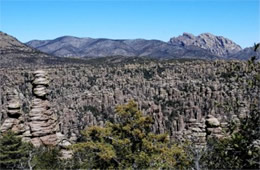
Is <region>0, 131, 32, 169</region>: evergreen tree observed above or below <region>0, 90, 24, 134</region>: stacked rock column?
below

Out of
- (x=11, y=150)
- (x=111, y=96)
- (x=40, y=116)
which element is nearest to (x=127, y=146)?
(x=11, y=150)

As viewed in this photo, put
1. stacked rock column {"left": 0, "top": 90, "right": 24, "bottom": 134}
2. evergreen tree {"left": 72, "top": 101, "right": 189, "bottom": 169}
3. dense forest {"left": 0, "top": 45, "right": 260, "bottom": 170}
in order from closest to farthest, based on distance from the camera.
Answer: dense forest {"left": 0, "top": 45, "right": 260, "bottom": 170}, evergreen tree {"left": 72, "top": 101, "right": 189, "bottom": 169}, stacked rock column {"left": 0, "top": 90, "right": 24, "bottom": 134}

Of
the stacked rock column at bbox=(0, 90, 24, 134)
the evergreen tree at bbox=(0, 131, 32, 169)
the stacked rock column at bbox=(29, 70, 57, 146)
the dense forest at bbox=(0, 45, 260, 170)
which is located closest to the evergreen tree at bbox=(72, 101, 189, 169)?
the dense forest at bbox=(0, 45, 260, 170)

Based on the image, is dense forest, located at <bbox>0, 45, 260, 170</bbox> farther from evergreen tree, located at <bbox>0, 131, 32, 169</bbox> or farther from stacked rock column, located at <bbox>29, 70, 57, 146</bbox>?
stacked rock column, located at <bbox>29, 70, 57, 146</bbox>

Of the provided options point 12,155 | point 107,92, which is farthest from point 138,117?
point 107,92

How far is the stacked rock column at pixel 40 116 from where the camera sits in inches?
1393

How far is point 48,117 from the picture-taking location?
36.3 meters

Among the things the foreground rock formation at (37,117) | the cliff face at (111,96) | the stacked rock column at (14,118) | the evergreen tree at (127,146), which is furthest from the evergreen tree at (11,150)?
the evergreen tree at (127,146)

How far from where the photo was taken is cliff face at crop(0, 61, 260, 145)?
36.0 meters

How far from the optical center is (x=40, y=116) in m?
35.7

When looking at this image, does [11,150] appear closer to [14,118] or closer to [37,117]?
[14,118]

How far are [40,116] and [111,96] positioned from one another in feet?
287

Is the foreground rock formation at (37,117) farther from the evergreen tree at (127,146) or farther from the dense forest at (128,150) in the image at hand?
the evergreen tree at (127,146)

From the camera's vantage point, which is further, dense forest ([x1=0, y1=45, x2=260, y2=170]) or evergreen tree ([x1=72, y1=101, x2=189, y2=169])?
evergreen tree ([x1=72, y1=101, x2=189, y2=169])
